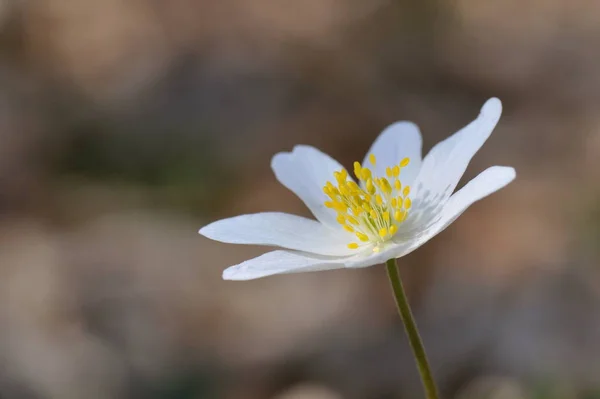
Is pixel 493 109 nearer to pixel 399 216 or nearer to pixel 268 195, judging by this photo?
pixel 399 216

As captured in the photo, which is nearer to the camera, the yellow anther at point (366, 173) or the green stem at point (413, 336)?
the green stem at point (413, 336)

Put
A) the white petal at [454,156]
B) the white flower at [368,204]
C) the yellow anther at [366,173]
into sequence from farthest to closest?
the yellow anther at [366,173], the white petal at [454,156], the white flower at [368,204]

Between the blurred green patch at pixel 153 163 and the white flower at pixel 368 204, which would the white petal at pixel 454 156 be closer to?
the white flower at pixel 368 204

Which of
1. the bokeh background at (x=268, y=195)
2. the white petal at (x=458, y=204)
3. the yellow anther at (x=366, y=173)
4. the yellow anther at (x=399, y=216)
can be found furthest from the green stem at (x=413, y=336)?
the bokeh background at (x=268, y=195)

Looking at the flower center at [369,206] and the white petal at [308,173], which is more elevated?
the white petal at [308,173]

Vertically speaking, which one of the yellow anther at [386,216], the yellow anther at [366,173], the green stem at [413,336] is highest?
the yellow anther at [366,173]

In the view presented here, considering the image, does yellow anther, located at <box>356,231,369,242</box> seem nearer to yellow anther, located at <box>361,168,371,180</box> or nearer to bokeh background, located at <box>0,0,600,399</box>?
yellow anther, located at <box>361,168,371,180</box>
